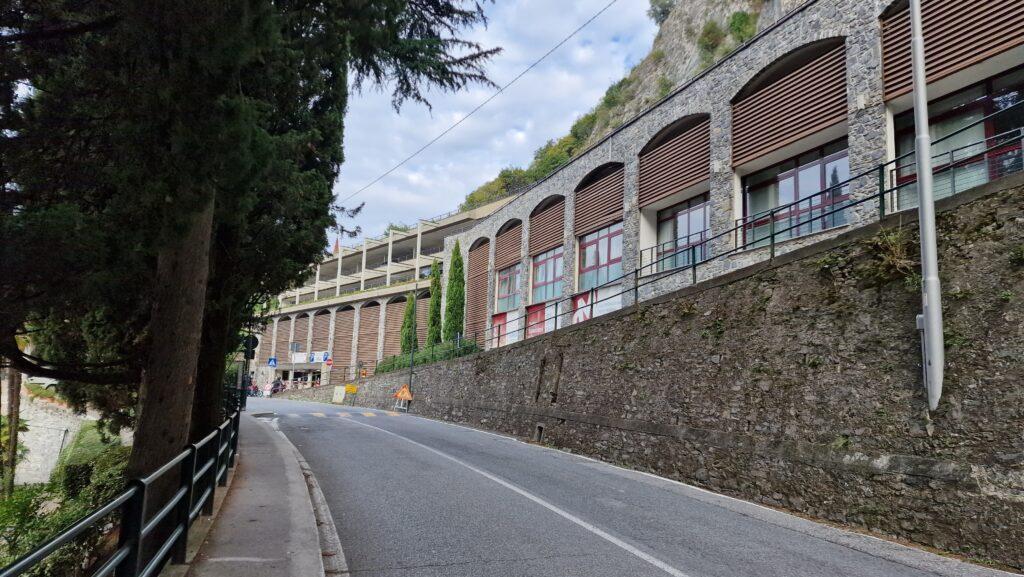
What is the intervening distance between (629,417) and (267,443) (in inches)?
326

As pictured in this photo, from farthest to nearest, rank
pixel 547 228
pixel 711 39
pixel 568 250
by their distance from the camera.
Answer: pixel 711 39
pixel 547 228
pixel 568 250

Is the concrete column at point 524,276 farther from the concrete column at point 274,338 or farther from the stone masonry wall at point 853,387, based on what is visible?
the concrete column at point 274,338

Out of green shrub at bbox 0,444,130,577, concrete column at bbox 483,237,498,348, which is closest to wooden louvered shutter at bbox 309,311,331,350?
concrete column at bbox 483,237,498,348

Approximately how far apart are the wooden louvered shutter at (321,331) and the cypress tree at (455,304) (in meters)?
30.1

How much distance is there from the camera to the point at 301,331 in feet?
219

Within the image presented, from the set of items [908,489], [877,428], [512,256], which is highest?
[512,256]

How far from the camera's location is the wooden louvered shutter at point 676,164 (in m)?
18.3

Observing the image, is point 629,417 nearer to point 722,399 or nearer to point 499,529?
point 722,399

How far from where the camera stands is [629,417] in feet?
43.8

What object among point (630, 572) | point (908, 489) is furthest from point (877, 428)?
point (630, 572)

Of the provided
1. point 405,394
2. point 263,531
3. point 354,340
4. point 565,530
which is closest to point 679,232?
point 565,530

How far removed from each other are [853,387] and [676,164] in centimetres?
1209

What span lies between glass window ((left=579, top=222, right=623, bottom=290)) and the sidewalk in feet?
46.9

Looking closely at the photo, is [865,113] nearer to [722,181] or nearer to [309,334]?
[722,181]
